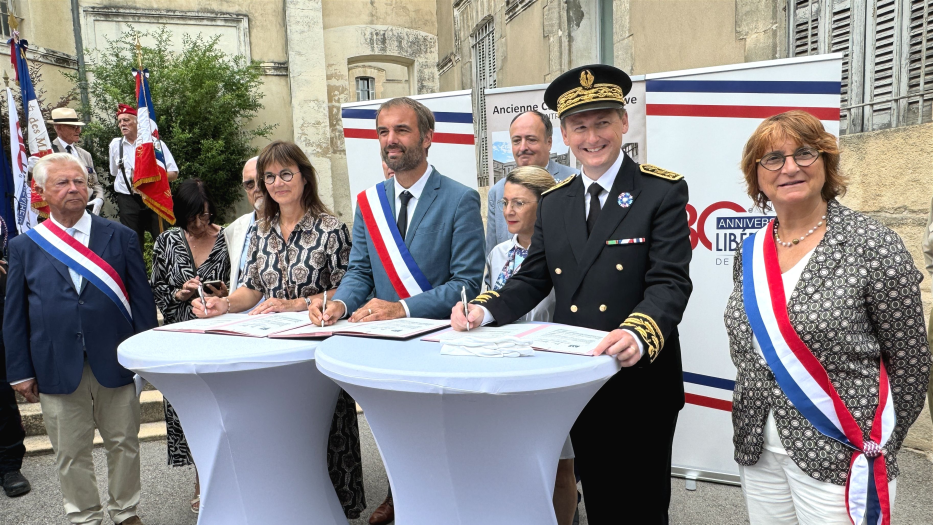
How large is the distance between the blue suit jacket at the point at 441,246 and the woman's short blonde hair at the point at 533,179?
0.25m

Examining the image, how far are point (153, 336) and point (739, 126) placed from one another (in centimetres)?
282

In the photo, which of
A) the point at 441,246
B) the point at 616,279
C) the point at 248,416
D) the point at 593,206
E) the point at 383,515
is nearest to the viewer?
the point at 616,279

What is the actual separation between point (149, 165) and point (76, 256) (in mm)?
3563

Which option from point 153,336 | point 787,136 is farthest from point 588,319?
point 153,336

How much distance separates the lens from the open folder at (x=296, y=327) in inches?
79.2

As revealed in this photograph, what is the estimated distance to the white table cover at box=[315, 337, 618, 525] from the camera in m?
1.51

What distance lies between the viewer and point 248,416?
2.19m

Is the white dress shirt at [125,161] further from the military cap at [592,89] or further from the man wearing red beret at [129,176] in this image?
the military cap at [592,89]

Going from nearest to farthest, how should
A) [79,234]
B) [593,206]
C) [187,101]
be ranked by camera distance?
[593,206]
[79,234]
[187,101]

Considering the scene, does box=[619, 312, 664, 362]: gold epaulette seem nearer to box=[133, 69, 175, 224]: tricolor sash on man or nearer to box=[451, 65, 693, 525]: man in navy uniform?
box=[451, 65, 693, 525]: man in navy uniform

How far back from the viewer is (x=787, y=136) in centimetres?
176

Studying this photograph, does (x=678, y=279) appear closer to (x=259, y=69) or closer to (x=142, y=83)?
(x=142, y=83)

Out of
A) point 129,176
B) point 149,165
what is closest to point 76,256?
point 149,165

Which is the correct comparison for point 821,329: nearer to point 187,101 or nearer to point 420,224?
point 420,224
